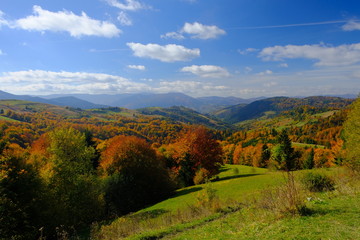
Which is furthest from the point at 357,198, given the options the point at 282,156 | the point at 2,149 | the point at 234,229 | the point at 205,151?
the point at 282,156

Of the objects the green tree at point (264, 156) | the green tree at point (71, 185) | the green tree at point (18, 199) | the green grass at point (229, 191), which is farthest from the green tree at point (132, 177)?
the green tree at point (264, 156)

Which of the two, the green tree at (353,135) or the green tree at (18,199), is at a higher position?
the green tree at (353,135)

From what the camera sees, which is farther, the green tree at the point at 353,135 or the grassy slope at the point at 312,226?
the green tree at the point at 353,135

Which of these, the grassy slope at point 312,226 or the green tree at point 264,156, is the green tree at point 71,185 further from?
the green tree at point 264,156

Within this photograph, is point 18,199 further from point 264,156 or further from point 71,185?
point 264,156

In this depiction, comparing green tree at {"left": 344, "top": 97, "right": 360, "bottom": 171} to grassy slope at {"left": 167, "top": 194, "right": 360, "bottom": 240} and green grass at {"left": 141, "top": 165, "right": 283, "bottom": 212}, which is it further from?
grassy slope at {"left": 167, "top": 194, "right": 360, "bottom": 240}

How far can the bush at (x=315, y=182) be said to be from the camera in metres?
16.8

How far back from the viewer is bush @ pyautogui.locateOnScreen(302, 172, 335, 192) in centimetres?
1675

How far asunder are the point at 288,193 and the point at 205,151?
3625cm

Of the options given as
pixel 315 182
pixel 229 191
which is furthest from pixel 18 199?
pixel 315 182

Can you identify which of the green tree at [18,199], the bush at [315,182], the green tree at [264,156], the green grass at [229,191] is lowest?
the green tree at [264,156]

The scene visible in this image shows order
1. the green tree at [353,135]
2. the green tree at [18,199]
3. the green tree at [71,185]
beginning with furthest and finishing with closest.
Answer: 1. the green tree at [353,135]
2. the green tree at [71,185]
3. the green tree at [18,199]

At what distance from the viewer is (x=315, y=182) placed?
1711 centimetres

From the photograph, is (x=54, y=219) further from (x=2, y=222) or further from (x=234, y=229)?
(x=234, y=229)
